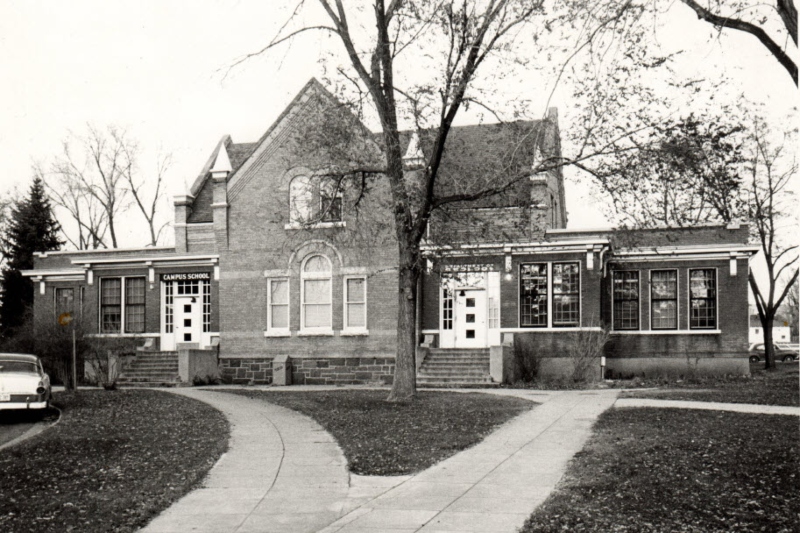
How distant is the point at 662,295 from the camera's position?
30531 millimetres

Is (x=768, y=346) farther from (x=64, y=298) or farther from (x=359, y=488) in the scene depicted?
(x=359, y=488)

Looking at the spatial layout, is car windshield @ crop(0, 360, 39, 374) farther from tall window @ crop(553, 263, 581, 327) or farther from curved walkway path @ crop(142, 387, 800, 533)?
tall window @ crop(553, 263, 581, 327)

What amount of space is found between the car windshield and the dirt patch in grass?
1359 centimetres

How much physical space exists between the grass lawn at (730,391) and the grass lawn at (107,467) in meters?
11.4

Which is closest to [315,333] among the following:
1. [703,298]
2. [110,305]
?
[110,305]

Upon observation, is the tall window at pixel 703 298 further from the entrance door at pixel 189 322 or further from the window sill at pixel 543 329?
the entrance door at pixel 189 322

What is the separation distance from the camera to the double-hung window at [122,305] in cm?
3403

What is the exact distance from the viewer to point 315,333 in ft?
101

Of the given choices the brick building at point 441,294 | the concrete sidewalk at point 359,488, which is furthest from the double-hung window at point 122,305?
the concrete sidewalk at point 359,488

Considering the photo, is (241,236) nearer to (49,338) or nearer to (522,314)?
(49,338)

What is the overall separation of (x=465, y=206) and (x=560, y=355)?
8.47 m

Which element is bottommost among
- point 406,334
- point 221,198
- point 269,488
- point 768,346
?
point 269,488

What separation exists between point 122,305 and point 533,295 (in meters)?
16.2

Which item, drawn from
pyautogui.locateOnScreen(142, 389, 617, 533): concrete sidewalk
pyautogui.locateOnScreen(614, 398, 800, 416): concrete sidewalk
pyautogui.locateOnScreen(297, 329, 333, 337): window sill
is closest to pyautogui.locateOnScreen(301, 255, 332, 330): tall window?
pyautogui.locateOnScreen(297, 329, 333, 337): window sill
